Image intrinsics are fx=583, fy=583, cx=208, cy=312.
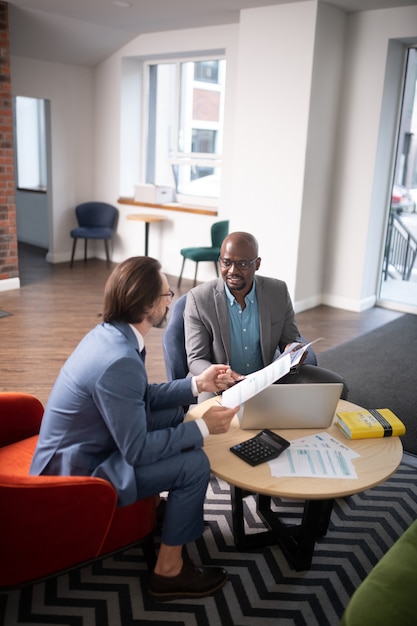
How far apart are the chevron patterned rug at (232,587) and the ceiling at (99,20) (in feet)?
14.8

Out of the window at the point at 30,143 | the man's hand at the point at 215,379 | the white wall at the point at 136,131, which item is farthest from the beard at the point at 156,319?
the window at the point at 30,143

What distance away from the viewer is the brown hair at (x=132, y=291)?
196 cm

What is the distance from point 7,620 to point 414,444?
7.45 feet

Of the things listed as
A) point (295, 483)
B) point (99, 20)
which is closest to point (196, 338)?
point (295, 483)

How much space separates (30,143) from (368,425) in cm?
813

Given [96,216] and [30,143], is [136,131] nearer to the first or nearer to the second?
[96,216]

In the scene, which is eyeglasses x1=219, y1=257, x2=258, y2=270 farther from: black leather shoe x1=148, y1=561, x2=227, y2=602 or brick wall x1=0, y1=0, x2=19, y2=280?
brick wall x1=0, y1=0, x2=19, y2=280

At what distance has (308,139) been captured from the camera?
536 centimetres

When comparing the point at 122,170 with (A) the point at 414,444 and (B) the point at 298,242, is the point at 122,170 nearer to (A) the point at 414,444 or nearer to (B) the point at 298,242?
(B) the point at 298,242

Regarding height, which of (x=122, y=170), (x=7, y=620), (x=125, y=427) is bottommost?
(x=7, y=620)

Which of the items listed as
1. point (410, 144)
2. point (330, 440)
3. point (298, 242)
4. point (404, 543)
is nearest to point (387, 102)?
point (410, 144)

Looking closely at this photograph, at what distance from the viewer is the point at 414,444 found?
3.26 m

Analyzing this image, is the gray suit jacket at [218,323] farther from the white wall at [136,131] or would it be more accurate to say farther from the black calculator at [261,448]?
the white wall at [136,131]

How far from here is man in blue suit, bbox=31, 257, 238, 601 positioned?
1.84 meters
